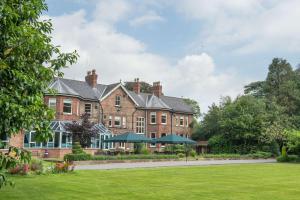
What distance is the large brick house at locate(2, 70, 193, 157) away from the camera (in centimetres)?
4534

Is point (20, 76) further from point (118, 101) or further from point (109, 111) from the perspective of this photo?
point (118, 101)

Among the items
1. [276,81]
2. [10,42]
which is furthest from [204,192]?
[276,81]

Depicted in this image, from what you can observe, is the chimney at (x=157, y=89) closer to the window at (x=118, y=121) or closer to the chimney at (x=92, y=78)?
the window at (x=118, y=121)

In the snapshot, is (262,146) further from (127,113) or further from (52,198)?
(52,198)

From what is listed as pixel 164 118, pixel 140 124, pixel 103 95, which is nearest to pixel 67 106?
pixel 103 95

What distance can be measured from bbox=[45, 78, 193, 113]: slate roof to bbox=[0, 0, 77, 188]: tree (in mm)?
35042

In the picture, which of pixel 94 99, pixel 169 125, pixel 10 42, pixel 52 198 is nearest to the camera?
pixel 10 42

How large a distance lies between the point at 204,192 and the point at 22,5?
9957 mm

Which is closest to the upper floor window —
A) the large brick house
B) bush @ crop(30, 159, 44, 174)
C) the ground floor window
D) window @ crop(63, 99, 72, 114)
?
the large brick house

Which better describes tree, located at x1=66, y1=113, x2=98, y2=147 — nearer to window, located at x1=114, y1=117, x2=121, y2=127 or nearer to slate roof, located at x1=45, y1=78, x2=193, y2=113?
slate roof, located at x1=45, y1=78, x2=193, y2=113

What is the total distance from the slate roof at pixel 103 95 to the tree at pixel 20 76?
3504 cm

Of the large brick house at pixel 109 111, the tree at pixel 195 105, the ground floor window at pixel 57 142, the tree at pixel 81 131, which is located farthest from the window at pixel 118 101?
the tree at pixel 195 105

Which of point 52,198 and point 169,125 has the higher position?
point 169,125

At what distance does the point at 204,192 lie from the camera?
14.8 meters
